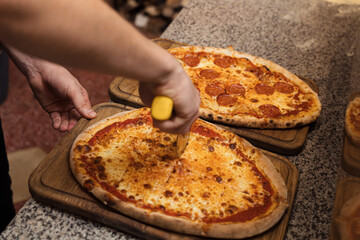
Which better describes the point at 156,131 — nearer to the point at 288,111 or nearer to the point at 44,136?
the point at 288,111

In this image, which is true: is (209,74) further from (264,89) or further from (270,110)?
(270,110)

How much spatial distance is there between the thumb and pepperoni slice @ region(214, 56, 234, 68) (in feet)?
2.78

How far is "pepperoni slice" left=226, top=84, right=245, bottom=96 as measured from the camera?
1.98m

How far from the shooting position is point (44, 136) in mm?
3381

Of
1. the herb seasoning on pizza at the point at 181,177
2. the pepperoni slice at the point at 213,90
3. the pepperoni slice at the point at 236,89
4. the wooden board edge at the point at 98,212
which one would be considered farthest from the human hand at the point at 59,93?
the pepperoni slice at the point at 236,89

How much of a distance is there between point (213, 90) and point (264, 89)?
11.5 inches

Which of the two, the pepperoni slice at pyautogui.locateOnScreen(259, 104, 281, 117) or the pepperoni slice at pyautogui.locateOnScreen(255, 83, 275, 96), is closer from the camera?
the pepperoni slice at pyautogui.locateOnScreen(259, 104, 281, 117)

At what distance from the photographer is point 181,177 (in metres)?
1.43

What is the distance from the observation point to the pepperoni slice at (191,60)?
215 cm

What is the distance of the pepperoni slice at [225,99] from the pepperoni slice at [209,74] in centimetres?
18

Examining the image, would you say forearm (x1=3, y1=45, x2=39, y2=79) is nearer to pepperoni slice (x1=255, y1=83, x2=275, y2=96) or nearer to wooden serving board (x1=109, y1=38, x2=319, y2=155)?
wooden serving board (x1=109, y1=38, x2=319, y2=155)

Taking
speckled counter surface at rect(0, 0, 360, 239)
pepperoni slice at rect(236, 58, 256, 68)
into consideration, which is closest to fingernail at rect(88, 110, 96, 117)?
speckled counter surface at rect(0, 0, 360, 239)

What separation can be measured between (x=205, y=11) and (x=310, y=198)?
5.91 ft

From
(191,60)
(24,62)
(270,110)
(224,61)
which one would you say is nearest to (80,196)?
(24,62)
